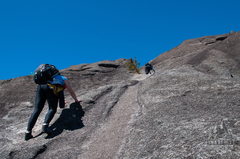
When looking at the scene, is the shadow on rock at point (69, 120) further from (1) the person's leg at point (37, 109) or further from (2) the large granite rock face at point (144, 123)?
(1) the person's leg at point (37, 109)

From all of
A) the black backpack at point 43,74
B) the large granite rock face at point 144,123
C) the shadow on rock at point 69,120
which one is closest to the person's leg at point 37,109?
the black backpack at point 43,74

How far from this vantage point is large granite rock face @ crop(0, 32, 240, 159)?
2674 mm

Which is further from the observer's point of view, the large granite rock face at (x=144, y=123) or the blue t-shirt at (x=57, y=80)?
the blue t-shirt at (x=57, y=80)

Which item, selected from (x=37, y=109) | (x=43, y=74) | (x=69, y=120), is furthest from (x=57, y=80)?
(x=69, y=120)

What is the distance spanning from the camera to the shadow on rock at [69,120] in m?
4.41

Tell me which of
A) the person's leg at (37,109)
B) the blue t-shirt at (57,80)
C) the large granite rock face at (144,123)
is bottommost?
the large granite rock face at (144,123)

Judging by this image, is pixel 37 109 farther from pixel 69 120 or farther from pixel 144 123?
pixel 144 123

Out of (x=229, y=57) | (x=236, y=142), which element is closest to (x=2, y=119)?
(x=236, y=142)

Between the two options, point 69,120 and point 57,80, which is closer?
point 57,80

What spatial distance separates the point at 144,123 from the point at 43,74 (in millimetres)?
2552

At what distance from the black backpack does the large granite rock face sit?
1.15 metres

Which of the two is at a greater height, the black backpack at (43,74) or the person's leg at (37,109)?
the black backpack at (43,74)

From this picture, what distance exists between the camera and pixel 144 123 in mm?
3834

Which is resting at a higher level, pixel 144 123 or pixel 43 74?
pixel 43 74
